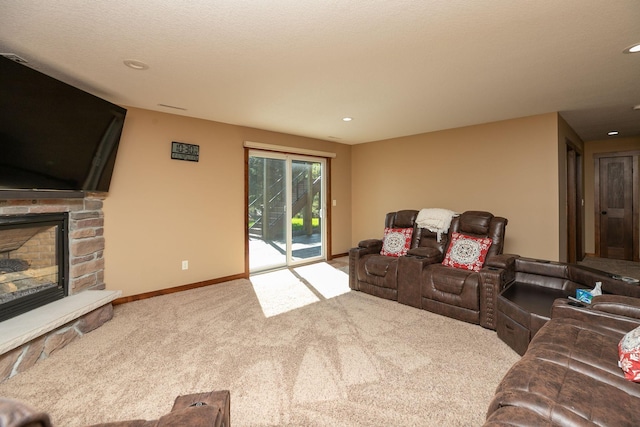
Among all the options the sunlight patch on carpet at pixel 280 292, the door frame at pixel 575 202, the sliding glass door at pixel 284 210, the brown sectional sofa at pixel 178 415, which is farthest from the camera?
the sliding glass door at pixel 284 210

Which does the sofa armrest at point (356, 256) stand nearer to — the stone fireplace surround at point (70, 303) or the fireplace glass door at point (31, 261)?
the stone fireplace surround at point (70, 303)

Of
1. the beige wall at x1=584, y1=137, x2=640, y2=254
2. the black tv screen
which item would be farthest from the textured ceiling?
the beige wall at x1=584, y1=137, x2=640, y2=254

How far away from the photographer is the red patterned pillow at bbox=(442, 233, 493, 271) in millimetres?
3410

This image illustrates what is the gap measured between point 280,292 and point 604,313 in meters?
3.22

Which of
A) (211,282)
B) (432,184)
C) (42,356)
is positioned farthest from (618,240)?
(42,356)

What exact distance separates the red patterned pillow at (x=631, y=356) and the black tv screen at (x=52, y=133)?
403 centimetres

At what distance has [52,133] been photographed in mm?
2699

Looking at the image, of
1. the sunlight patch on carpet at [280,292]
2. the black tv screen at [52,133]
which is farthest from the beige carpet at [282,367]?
the black tv screen at [52,133]

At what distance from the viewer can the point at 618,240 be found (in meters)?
5.84

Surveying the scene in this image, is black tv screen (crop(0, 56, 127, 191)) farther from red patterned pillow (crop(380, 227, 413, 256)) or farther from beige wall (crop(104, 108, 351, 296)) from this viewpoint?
red patterned pillow (crop(380, 227, 413, 256))

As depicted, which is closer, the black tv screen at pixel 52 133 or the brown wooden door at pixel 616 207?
the black tv screen at pixel 52 133

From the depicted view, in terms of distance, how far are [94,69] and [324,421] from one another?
3.22 metres

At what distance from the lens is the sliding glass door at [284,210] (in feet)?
16.8

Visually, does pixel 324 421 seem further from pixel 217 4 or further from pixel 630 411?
pixel 217 4
